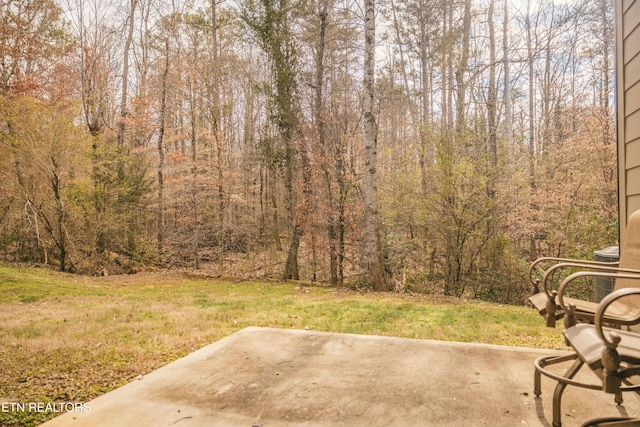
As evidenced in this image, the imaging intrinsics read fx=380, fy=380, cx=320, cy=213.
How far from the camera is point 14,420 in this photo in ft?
6.05

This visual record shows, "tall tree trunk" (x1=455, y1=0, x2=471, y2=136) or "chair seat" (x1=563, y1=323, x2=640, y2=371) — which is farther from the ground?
"tall tree trunk" (x1=455, y1=0, x2=471, y2=136)

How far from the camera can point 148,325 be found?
3.93 metres

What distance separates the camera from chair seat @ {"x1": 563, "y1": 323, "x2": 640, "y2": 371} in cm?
128

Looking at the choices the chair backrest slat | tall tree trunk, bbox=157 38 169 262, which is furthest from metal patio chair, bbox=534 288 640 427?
tall tree trunk, bbox=157 38 169 262

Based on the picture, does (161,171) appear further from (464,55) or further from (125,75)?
(464,55)

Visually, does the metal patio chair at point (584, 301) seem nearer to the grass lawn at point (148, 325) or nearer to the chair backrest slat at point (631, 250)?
the chair backrest slat at point (631, 250)

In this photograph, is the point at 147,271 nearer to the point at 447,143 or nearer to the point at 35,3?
the point at 35,3

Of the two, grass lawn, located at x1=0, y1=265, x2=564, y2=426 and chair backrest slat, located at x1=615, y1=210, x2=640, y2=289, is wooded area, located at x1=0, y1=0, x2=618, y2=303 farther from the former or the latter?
chair backrest slat, located at x1=615, y1=210, x2=640, y2=289

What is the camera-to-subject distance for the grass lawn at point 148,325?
8.08ft

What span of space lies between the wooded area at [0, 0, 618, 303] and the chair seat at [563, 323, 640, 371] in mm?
5651

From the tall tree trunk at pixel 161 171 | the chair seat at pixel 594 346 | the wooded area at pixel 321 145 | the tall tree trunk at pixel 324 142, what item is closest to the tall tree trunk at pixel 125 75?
the wooded area at pixel 321 145

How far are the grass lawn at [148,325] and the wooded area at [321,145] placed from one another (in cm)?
188

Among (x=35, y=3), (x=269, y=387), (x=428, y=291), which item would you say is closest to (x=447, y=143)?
(x=428, y=291)

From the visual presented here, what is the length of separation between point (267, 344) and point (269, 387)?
81 cm
